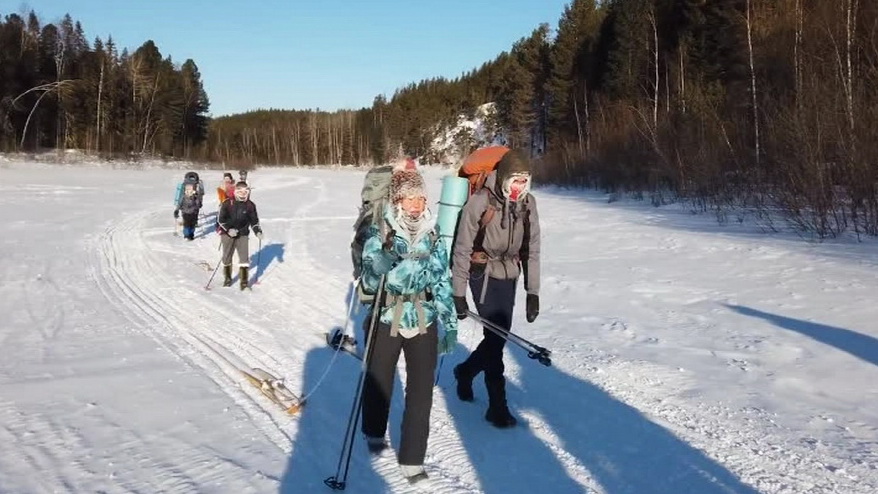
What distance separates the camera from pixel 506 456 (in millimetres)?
4227

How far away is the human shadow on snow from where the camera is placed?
387 centimetres

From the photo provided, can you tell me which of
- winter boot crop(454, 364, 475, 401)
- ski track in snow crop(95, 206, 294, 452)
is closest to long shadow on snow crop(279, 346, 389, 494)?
ski track in snow crop(95, 206, 294, 452)

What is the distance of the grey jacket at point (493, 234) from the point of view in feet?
14.7

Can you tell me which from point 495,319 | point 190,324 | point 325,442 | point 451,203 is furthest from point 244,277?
point 495,319

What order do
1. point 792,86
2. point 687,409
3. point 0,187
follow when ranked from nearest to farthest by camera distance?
point 687,409, point 792,86, point 0,187

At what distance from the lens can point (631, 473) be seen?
4.00m

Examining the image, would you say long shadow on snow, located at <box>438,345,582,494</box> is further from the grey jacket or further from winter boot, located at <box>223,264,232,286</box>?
winter boot, located at <box>223,264,232,286</box>

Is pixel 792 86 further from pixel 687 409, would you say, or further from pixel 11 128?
pixel 11 128

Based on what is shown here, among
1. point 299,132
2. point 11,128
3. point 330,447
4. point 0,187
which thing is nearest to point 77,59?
point 11,128

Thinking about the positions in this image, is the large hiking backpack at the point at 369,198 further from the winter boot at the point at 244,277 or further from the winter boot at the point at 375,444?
the winter boot at the point at 244,277

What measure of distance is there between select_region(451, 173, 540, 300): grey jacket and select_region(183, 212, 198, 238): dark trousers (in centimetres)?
1234

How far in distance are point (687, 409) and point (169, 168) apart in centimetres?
5908

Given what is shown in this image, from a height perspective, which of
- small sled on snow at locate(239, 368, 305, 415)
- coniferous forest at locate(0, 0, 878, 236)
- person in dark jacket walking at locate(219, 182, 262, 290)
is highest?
coniferous forest at locate(0, 0, 878, 236)

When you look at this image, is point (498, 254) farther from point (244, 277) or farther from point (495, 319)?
point (244, 277)
